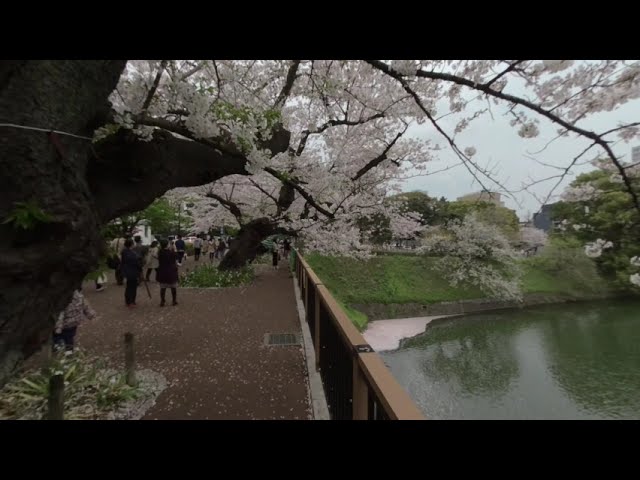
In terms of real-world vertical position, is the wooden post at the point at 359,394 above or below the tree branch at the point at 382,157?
below

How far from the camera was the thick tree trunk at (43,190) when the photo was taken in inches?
72.5

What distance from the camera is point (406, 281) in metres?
19.1

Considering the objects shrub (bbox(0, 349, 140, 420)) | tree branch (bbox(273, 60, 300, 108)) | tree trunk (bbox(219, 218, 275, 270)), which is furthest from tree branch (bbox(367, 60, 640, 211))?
tree trunk (bbox(219, 218, 275, 270))

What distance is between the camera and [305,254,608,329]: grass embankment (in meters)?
17.6

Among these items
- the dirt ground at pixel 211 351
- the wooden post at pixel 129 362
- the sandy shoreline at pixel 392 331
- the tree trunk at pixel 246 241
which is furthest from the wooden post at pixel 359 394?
the sandy shoreline at pixel 392 331

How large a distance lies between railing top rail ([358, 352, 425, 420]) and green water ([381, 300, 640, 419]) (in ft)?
25.7

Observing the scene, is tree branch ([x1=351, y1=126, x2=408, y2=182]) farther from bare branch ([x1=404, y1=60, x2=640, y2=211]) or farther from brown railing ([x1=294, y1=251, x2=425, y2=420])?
brown railing ([x1=294, y1=251, x2=425, y2=420])

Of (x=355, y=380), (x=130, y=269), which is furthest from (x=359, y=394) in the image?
(x=130, y=269)

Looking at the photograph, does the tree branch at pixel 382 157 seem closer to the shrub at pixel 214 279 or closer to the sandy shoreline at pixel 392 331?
the shrub at pixel 214 279

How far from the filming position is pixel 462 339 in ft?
47.0

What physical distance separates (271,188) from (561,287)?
20.7 metres

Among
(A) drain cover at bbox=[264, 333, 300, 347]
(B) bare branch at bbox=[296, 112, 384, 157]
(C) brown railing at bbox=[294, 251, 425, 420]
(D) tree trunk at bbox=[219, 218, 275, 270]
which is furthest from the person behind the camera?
(D) tree trunk at bbox=[219, 218, 275, 270]

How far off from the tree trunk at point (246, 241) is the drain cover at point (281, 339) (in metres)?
6.50
